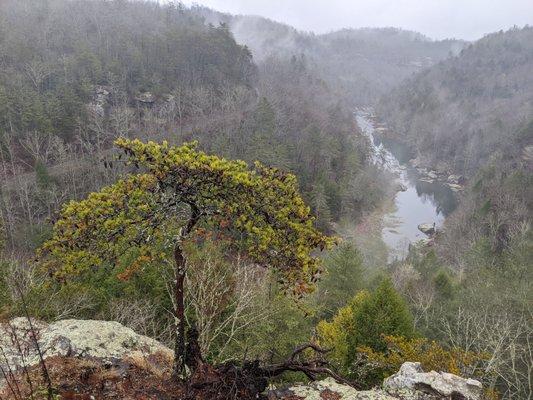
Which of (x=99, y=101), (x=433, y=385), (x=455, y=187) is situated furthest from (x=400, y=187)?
(x=433, y=385)

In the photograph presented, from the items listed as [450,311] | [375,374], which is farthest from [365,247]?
[375,374]

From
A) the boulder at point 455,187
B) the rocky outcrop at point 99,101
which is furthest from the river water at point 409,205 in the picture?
the rocky outcrop at point 99,101

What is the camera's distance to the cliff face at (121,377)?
623 cm

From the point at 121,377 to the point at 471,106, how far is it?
520 feet

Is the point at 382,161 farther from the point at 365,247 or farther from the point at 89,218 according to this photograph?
the point at 89,218

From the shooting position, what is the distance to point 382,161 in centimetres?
10462

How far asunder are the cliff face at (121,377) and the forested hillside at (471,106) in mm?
97961

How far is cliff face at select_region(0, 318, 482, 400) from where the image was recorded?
6.23 m

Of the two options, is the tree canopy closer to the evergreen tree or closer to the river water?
the evergreen tree

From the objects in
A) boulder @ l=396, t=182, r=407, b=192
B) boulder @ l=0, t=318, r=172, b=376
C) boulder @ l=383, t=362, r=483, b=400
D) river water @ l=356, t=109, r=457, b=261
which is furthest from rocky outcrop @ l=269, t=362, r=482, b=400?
boulder @ l=396, t=182, r=407, b=192

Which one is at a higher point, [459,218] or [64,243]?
[64,243]

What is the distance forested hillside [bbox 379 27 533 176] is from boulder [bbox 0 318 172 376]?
99.5 metres

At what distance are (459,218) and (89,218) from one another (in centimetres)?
6630

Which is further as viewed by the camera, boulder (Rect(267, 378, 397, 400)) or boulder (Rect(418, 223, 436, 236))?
boulder (Rect(418, 223, 436, 236))
